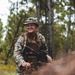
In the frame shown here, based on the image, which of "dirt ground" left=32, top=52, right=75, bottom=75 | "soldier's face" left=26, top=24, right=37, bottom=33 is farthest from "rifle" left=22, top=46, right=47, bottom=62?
"dirt ground" left=32, top=52, right=75, bottom=75

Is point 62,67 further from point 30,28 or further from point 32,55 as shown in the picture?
point 32,55

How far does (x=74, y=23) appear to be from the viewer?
141ft

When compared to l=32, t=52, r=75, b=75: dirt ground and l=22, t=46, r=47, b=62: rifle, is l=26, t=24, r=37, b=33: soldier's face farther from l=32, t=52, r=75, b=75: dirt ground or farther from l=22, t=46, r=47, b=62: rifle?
l=32, t=52, r=75, b=75: dirt ground

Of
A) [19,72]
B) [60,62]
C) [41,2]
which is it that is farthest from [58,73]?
[41,2]

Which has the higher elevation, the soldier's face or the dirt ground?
the dirt ground

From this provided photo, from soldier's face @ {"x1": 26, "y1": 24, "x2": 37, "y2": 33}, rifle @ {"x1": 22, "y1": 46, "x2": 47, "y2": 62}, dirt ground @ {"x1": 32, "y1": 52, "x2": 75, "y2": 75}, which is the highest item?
dirt ground @ {"x1": 32, "y1": 52, "x2": 75, "y2": 75}

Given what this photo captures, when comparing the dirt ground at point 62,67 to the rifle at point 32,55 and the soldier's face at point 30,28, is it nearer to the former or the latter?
the soldier's face at point 30,28

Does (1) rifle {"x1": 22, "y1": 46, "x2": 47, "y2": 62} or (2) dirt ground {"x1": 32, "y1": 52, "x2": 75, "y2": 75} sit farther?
(1) rifle {"x1": 22, "y1": 46, "x2": 47, "y2": 62}

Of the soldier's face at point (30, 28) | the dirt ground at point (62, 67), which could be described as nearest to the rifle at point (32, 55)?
the soldier's face at point (30, 28)

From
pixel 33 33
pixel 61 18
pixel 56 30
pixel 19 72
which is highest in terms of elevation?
pixel 33 33

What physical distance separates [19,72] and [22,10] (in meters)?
36.1

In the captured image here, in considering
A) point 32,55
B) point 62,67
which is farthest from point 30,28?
point 62,67

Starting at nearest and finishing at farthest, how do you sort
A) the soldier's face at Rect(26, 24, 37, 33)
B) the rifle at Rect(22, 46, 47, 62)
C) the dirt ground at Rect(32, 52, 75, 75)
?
the dirt ground at Rect(32, 52, 75, 75)
the soldier's face at Rect(26, 24, 37, 33)
the rifle at Rect(22, 46, 47, 62)

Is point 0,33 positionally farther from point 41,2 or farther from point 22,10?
point 41,2
